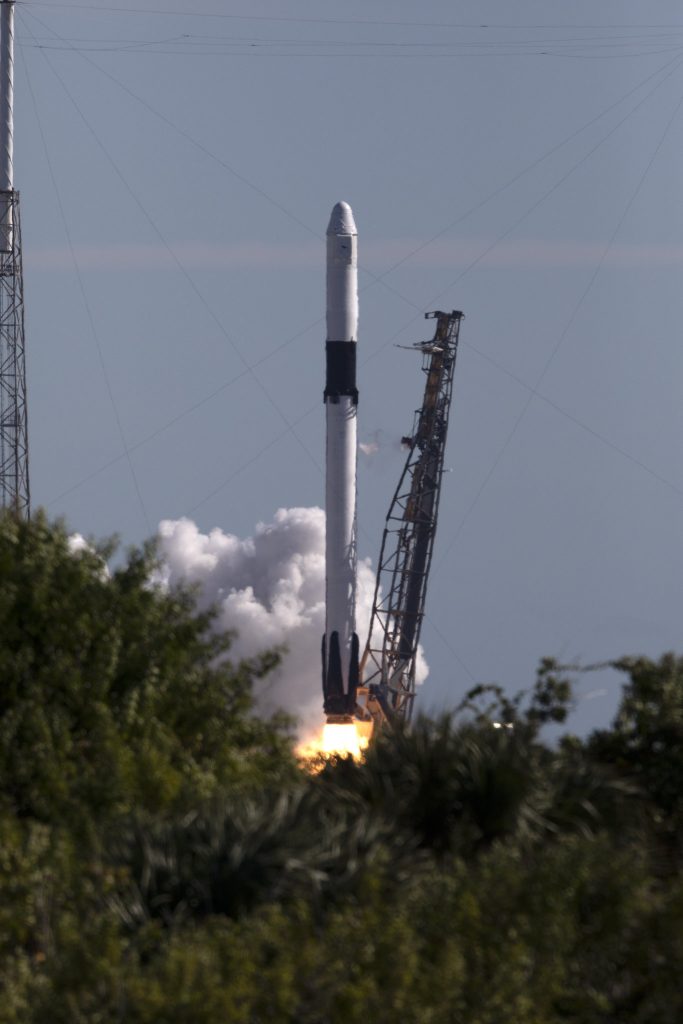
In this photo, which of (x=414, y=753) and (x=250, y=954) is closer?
(x=250, y=954)

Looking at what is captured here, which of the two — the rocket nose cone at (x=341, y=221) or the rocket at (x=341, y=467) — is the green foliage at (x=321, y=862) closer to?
the rocket at (x=341, y=467)

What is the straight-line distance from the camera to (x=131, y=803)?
2383 cm

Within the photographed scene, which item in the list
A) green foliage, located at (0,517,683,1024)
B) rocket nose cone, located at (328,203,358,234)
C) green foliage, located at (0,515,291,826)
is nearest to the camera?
green foliage, located at (0,517,683,1024)

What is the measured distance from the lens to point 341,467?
6388 cm

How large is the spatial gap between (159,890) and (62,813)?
6510mm

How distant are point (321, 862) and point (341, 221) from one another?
4856 centimetres

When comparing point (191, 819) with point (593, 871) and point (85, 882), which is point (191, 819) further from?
point (593, 871)

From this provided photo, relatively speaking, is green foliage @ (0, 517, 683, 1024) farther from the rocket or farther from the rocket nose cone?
the rocket nose cone

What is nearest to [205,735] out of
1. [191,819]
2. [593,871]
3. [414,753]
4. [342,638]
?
[414,753]

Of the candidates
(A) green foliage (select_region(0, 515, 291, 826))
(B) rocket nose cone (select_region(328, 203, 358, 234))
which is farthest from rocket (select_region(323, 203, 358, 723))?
(A) green foliage (select_region(0, 515, 291, 826))

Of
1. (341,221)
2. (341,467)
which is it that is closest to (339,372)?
(341,467)

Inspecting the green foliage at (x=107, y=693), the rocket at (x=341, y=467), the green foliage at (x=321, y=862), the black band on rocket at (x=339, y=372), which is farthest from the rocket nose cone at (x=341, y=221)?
the green foliage at (x=321, y=862)

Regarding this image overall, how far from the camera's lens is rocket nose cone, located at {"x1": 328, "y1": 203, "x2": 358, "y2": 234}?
2559 inches

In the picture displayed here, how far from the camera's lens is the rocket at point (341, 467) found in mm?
63438
